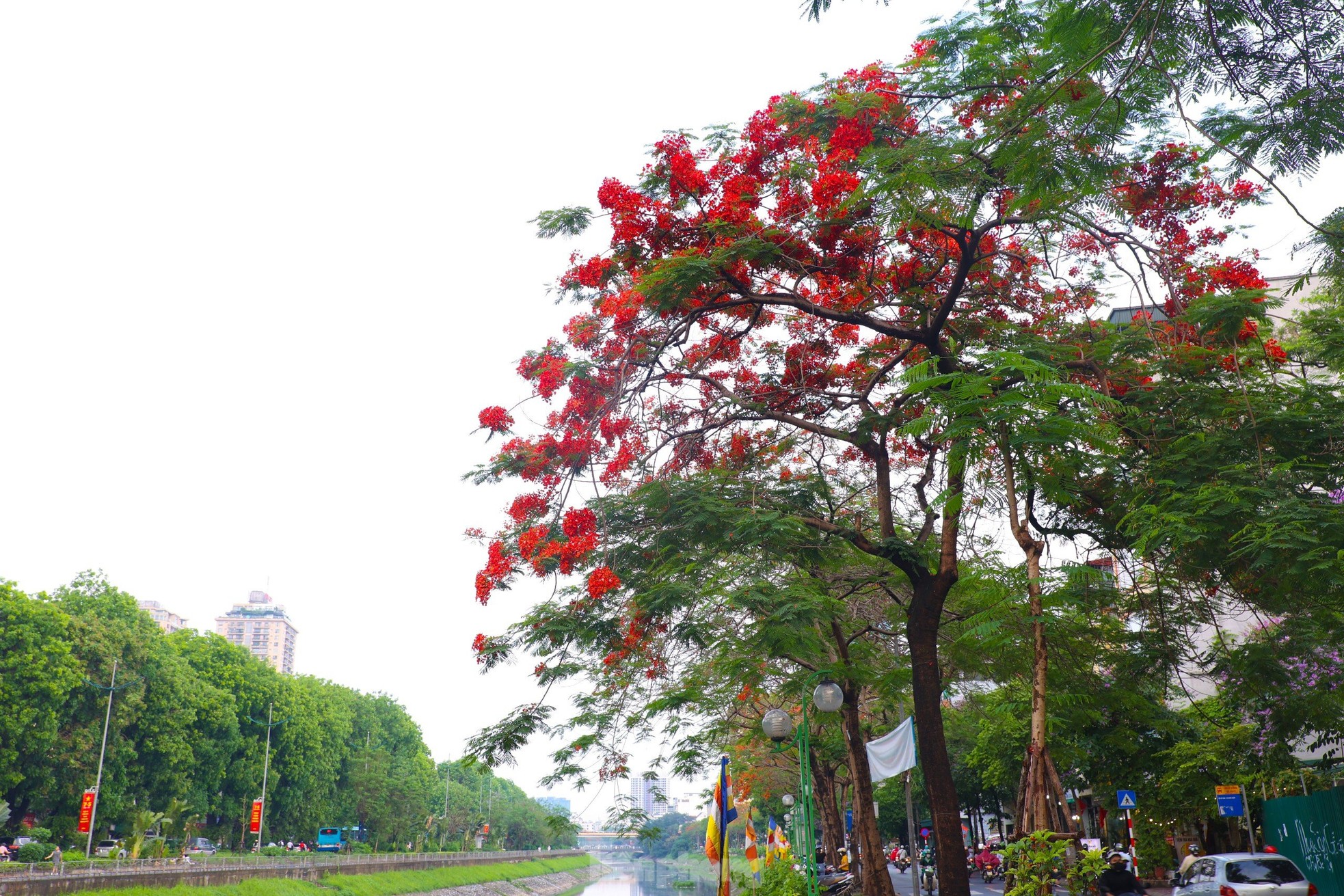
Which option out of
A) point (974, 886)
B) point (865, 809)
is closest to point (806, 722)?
point (865, 809)

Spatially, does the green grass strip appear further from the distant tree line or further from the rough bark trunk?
the rough bark trunk

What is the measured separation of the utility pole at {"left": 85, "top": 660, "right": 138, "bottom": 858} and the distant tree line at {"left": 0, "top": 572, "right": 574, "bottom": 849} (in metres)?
0.17

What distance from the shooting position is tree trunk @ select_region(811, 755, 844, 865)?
28902mm

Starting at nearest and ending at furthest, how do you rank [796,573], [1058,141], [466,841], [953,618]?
[1058,141] → [796,573] → [953,618] → [466,841]

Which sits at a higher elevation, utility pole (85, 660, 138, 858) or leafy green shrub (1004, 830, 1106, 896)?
utility pole (85, 660, 138, 858)

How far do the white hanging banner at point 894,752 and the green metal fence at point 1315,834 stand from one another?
29.2 ft

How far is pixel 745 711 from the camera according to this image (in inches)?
1008

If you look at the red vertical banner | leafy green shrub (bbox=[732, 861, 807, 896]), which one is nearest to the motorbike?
leafy green shrub (bbox=[732, 861, 807, 896])

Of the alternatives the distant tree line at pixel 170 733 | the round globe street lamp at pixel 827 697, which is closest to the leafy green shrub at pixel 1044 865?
the round globe street lamp at pixel 827 697

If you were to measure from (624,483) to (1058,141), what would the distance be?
580 centimetres

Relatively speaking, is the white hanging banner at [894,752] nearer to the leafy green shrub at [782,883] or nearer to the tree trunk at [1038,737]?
the tree trunk at [1038,737]

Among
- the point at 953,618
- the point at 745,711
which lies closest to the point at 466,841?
the point at 745,711

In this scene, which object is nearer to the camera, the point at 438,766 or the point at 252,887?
the point at 252,887

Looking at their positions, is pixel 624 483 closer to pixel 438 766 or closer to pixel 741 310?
pixel 741 310
